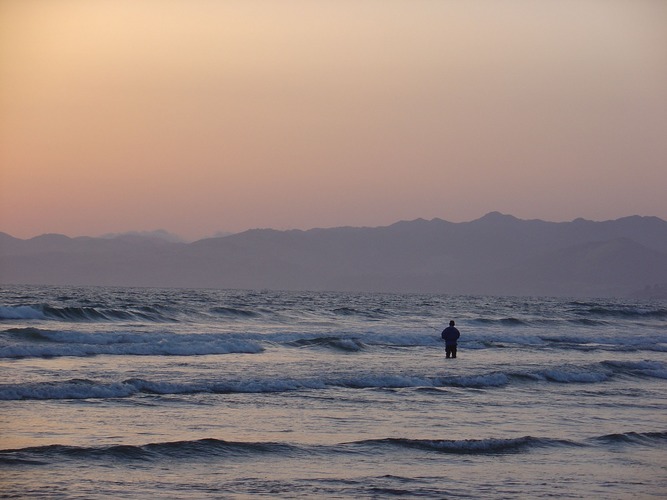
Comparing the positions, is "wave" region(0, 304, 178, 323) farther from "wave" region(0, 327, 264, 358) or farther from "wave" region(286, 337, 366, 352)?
"wave" region(286, 337, 366, 352)

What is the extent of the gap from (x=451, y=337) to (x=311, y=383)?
9047 mm

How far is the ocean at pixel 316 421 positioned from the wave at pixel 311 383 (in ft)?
0.18

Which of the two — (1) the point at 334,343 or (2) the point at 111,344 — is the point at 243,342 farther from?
(2) the point at 111,344

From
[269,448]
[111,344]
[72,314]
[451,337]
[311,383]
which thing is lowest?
[269,448]

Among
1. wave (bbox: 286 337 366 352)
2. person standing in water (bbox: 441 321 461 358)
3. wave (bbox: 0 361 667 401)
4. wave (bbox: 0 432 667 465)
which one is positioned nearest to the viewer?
wave (bbox: 0 432 667 465)

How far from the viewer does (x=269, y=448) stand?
1381cm

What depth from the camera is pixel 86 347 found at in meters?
27.2

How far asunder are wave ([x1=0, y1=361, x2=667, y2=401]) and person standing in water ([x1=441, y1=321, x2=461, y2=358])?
154 inches

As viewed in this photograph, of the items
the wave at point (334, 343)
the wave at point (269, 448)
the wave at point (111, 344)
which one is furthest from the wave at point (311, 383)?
the wave at point (334, 343)

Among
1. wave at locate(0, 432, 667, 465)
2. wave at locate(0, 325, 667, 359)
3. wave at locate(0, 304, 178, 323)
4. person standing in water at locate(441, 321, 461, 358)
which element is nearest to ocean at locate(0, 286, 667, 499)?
wave at locate(0, 432, 667, 465)

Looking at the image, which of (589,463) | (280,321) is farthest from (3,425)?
(280,321)

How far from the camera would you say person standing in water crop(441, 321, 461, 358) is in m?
28.8

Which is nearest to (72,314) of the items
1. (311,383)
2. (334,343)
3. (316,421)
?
(334,343)

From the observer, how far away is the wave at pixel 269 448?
12875 millimetres
